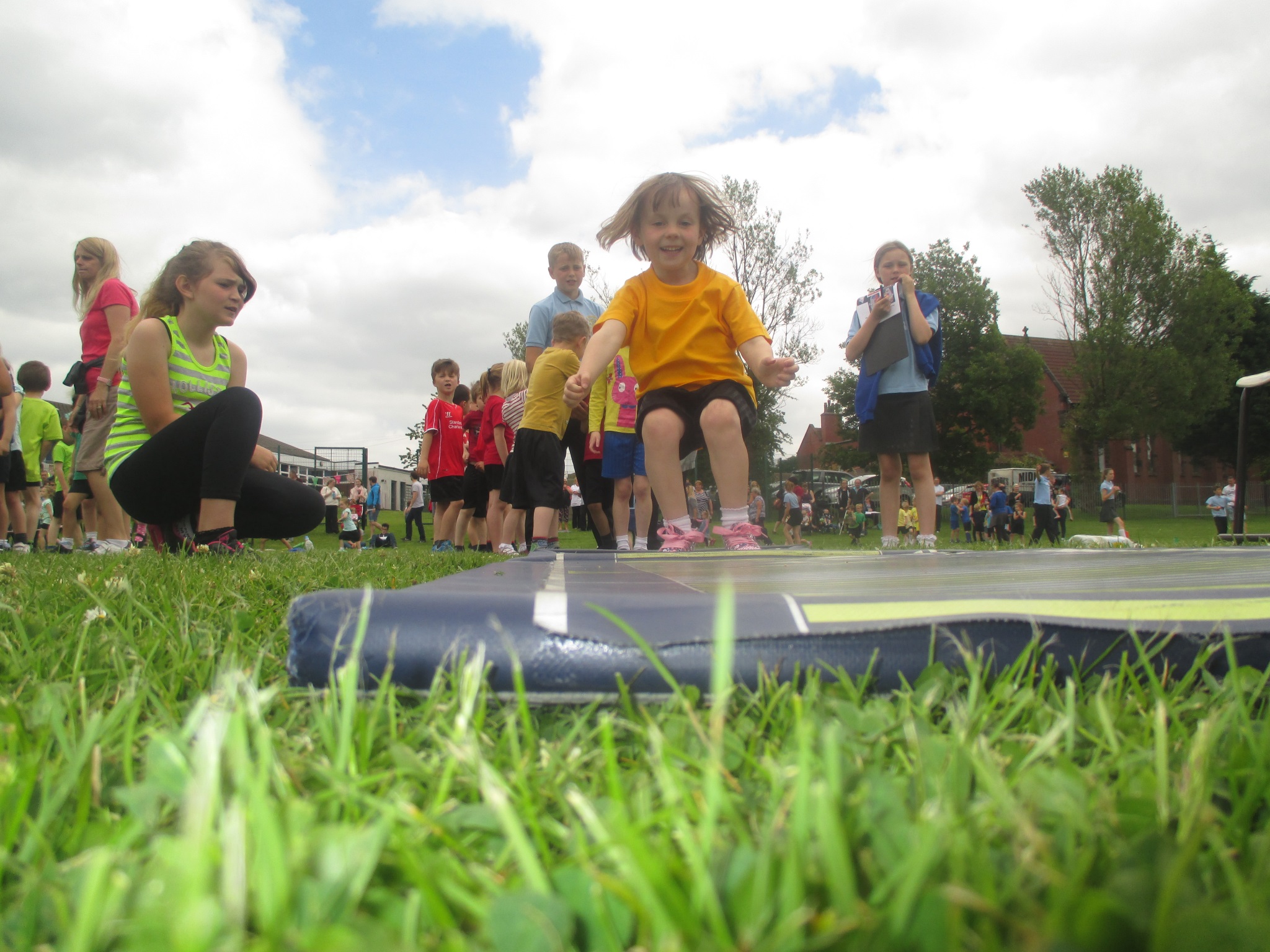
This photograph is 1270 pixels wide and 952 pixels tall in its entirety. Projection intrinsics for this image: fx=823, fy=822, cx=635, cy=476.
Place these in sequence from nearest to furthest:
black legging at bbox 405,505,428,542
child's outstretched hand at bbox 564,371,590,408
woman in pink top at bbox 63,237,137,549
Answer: child's outstretched hand at bbox 564,371,590,408, woman in pink top at bbox 63,237,137,549, black legging at bbox 405,505,428,542

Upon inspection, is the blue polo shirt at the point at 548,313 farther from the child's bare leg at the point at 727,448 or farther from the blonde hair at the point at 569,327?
the child's bare leg at the point at 727,448

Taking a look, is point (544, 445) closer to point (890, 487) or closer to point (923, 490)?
Result: point (890, 487)

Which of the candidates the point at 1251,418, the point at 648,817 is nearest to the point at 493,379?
the point at 648,817

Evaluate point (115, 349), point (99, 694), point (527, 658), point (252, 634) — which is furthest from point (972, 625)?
point (115, 349)

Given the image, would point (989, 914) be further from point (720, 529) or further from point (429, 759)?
point (720, 529)

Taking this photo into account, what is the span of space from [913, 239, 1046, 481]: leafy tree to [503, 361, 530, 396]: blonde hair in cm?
2929

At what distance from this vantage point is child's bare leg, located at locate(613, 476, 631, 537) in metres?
5.54

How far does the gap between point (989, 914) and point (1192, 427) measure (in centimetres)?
4316

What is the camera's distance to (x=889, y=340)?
4.87m

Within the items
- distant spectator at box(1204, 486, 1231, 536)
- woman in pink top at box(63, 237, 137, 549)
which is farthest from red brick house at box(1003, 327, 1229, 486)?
woman in pink top at box(63, 237, 137, 549)

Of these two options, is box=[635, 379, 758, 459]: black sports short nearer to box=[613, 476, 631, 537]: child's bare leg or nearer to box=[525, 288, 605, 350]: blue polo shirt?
box=[613, 476, 631, 537]: child's bare leg

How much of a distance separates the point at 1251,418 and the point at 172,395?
3978 cm

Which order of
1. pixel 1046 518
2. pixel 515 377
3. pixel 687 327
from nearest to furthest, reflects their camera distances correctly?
pixel 687 327
pixel 515 377
pixel 1046 518

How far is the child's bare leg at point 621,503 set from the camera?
5539 mm
